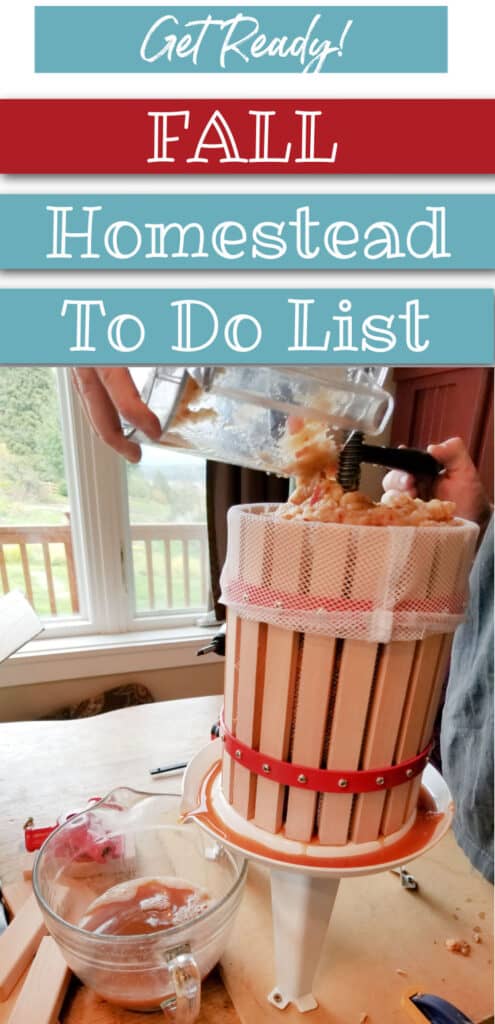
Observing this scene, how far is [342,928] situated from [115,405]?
0.62 metres

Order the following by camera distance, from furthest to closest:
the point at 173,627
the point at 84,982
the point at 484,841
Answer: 1. the point at 173,627
2. the point at 484,841
3. the point at 84,982

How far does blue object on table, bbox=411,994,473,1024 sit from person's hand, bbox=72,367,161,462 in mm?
595

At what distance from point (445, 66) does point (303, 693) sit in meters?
0.63

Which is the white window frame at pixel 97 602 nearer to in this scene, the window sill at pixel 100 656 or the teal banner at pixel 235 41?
the window sill at pixel 100 656

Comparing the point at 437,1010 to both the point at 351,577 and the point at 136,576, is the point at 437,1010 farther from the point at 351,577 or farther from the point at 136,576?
the point at 136,576

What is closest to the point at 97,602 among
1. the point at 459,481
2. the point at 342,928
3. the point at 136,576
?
the point at 136,576

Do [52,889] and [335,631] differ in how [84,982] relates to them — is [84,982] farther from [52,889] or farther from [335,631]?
[335,631]

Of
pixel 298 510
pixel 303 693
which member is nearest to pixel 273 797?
pixel 303 693

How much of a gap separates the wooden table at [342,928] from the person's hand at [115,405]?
0.54 metres

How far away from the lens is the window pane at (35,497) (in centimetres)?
150

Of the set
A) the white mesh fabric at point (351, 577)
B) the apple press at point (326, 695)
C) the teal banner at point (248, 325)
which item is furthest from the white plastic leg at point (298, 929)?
the teal banner at point (248, 325)

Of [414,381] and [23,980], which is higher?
[414,381]

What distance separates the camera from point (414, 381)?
159cm

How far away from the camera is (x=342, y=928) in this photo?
526mm
